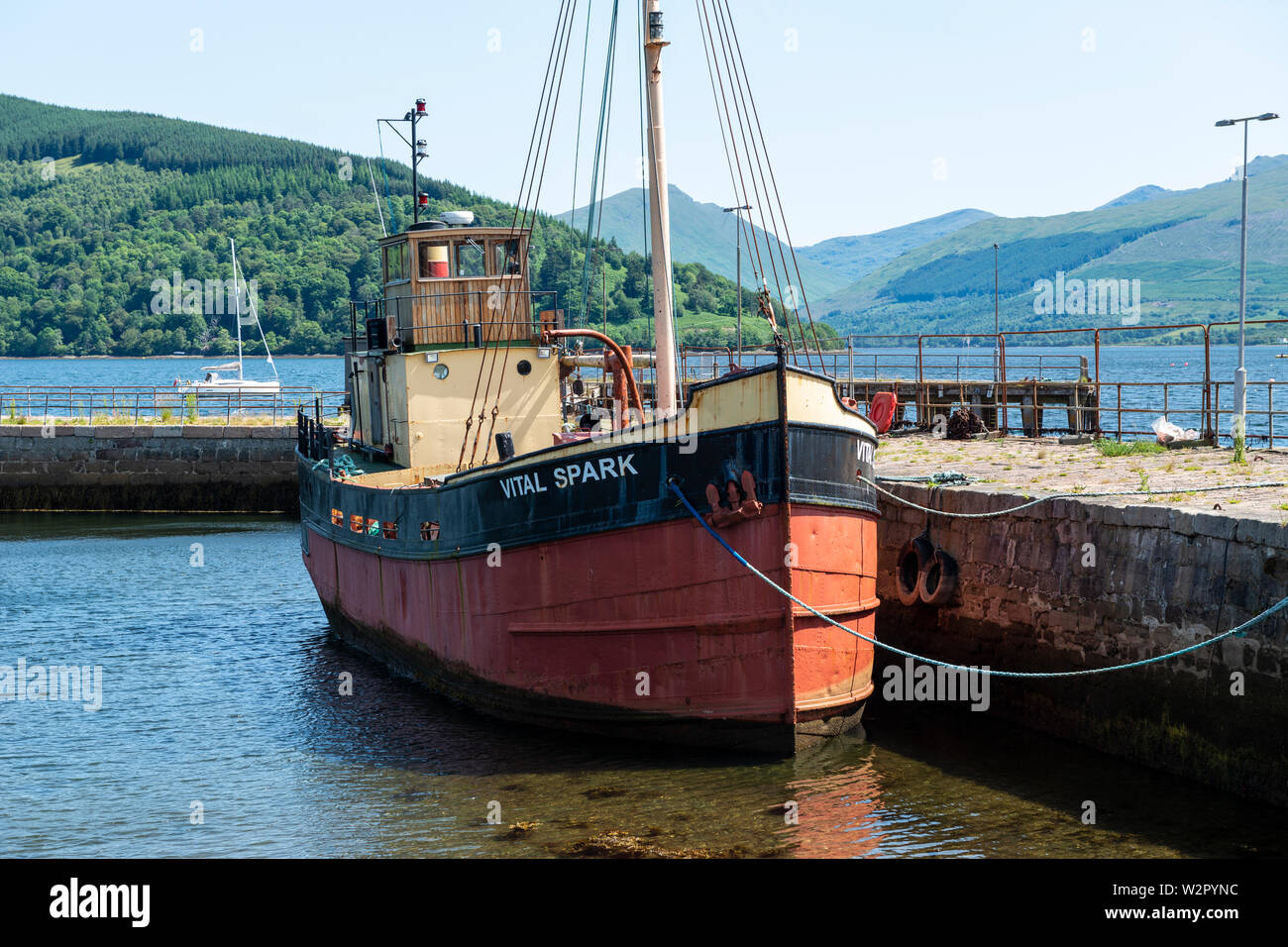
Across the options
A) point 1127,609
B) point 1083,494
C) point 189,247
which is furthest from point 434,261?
point 189,247

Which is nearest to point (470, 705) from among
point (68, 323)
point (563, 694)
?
point (563, 694)

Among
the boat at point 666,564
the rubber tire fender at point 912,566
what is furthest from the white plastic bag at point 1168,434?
the boat at point 666,564

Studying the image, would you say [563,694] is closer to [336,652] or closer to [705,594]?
[705,594]

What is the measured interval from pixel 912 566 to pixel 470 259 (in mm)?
8090

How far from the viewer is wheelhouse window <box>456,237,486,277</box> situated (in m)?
18.4

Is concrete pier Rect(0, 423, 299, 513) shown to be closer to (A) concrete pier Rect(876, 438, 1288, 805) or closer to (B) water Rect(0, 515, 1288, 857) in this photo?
(B) water Rect(0, 515, 1288, 857)

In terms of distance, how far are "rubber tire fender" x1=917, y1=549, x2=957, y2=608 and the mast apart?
144 inches

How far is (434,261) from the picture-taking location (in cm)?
1822

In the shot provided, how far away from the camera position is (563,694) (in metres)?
13.5

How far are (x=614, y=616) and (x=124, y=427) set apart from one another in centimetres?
3060

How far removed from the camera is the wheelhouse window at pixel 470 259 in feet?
60.3

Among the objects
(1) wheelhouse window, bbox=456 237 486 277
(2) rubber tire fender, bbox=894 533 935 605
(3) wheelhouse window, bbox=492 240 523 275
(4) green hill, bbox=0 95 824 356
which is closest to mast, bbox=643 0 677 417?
(2) rubber tire fender, bbox=894 533 935 605

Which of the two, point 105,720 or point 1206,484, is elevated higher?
point 1206,484
